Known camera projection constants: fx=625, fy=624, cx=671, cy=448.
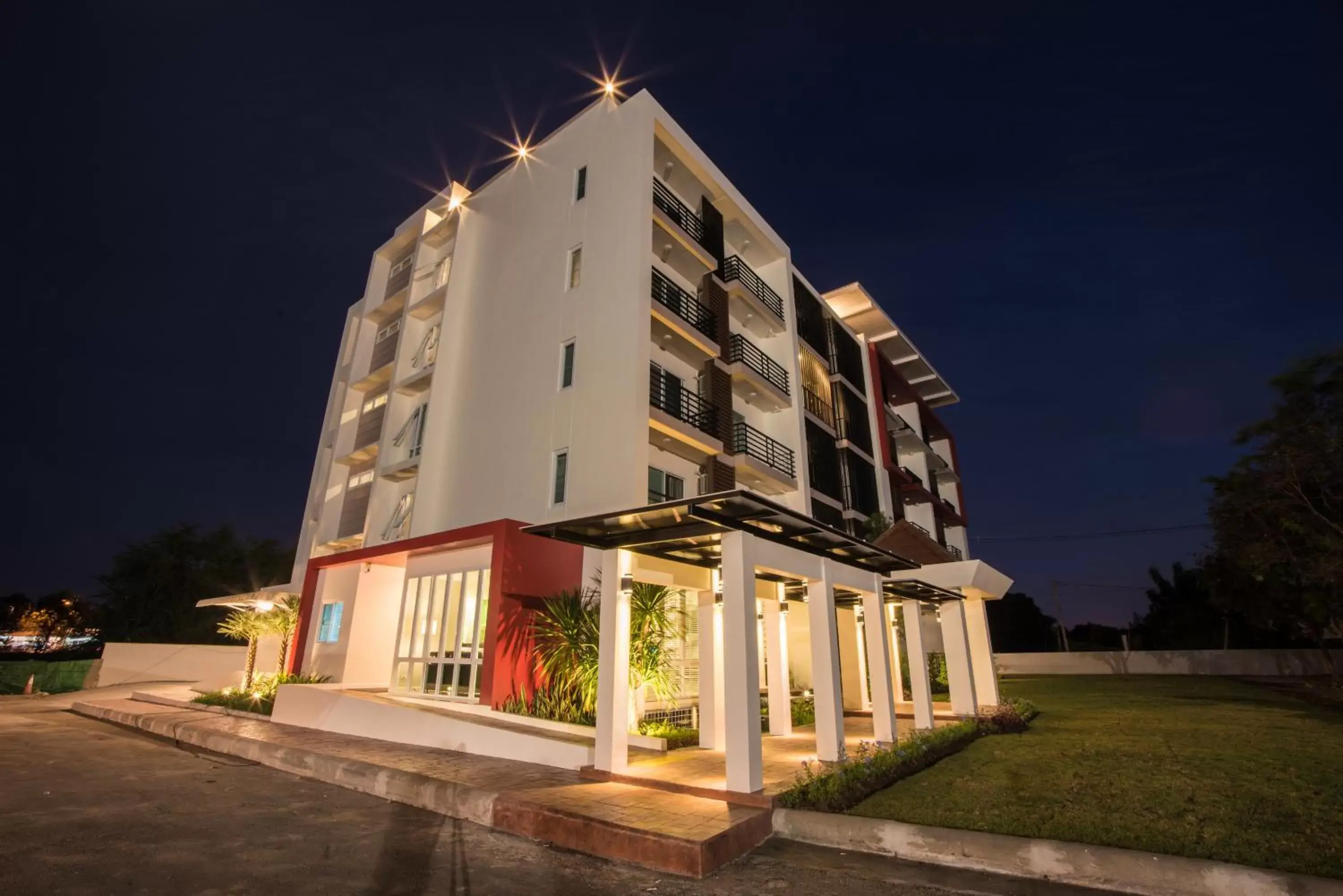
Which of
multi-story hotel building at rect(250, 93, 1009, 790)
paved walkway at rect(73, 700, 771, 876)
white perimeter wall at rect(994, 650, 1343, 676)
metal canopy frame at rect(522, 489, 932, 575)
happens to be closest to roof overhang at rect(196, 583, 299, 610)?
multi-story hotel building at rect(250, 93, 1009, 790)

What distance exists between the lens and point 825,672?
903 centimetres

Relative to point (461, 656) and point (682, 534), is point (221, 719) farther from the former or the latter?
point (682, 534)

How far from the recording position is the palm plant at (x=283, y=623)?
1934cm

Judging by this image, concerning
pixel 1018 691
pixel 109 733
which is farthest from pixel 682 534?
pixel 1018 691

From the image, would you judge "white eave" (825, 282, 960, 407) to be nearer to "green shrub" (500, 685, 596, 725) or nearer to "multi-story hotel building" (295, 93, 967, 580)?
"multi-story hotel building" (295, 93, 967, 580)

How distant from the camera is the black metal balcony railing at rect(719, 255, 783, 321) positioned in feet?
67.4

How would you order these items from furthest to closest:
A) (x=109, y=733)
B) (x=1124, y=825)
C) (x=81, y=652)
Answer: (x=81, y=652) → (x=109, y=733) → (x=1124, y=825)

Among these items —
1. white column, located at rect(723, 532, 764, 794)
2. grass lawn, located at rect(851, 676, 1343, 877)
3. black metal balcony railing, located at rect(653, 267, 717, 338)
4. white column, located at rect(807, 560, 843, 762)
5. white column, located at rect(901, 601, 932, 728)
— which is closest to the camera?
grass lawn, located at rect(851, 676, 1343, 877)

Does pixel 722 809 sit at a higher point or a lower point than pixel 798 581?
lower

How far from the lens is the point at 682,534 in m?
8.23

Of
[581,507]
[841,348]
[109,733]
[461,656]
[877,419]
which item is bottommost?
[109,733]

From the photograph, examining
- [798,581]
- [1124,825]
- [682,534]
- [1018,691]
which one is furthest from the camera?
[1018,691]

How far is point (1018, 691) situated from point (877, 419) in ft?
40.7

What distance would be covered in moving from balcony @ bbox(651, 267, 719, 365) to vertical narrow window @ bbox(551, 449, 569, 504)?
4291 mm
